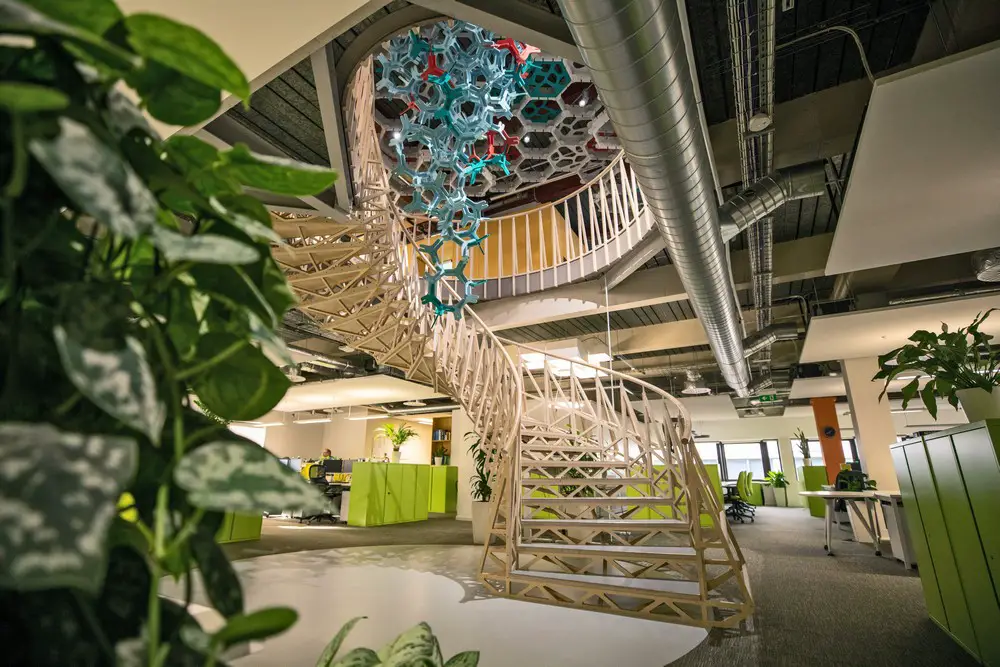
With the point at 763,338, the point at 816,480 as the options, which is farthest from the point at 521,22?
the point at 816,480

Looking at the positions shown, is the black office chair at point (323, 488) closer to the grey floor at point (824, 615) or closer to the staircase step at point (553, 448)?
the grey floor at point (824, 615)

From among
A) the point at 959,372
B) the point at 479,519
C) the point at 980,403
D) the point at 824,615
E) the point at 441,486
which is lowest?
the point at 824,615

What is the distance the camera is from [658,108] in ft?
8.54

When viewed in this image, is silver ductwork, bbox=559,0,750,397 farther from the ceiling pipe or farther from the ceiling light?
the ceiling light

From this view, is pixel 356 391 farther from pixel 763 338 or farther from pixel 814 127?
pixel 814 127

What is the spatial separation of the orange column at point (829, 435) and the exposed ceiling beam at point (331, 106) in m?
13.1

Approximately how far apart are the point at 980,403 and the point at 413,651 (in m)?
2.94

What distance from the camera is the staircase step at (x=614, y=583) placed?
10.8ft

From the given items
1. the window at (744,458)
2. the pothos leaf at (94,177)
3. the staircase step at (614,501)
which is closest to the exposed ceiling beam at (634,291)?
the staircase step at (614,501)

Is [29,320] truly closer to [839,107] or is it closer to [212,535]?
[212,535]

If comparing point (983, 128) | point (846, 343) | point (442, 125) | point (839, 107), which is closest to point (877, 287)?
point (846, 343)

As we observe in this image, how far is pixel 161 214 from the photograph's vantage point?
0.47m

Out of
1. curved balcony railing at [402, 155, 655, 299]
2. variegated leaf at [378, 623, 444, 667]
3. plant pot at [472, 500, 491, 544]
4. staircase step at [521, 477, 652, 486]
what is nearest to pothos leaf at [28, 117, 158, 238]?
variegated leaf at [378, 623, 444, 667]

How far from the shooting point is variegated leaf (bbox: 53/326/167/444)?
0.98 feet
